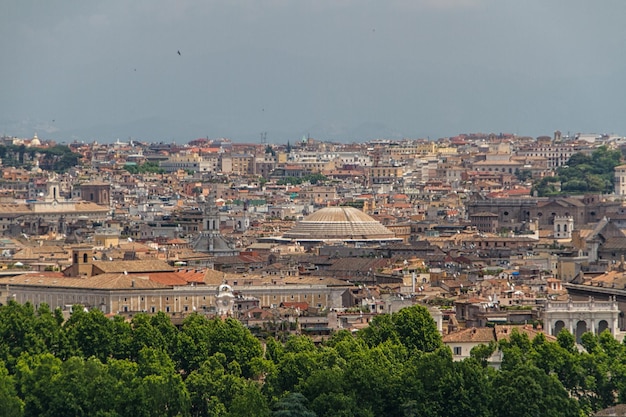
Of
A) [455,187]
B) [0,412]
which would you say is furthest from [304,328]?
[455,187]

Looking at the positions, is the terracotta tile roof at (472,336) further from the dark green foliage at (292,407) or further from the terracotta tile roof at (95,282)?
the terracotta tile roof at (95,282)

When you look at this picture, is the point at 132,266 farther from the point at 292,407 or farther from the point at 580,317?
the point at 292,407

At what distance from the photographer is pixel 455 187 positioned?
186 m

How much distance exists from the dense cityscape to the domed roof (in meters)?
0.16

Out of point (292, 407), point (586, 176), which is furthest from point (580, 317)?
point (586, 176)

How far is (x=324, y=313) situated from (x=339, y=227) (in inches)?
2123

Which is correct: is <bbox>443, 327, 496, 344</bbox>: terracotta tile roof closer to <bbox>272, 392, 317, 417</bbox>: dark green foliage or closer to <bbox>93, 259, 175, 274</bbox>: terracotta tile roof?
<bbox>272, 392, 317, 417</bbox>: dark green foliage

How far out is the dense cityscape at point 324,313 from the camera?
59.0 metres

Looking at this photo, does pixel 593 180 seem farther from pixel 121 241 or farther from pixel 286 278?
pixel 286 278

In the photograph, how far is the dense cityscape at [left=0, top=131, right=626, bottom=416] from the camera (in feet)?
194

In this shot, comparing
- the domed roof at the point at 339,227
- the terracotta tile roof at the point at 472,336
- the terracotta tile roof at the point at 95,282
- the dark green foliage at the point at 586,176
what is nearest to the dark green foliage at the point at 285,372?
the terracotta tile roof at the point at 472,336

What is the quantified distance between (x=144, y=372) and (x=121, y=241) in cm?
6132

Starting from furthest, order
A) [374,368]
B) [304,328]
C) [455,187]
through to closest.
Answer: [455,187], [304,328], [374,368]

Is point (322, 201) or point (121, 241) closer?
point (121, 241)
